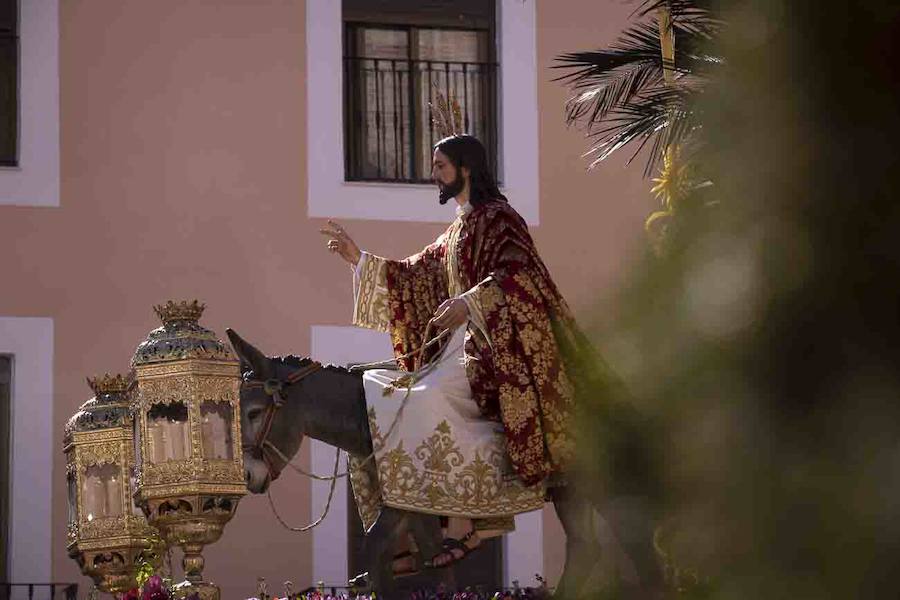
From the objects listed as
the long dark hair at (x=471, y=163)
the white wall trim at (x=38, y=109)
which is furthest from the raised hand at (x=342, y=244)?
the white wall trim at (x=38, y=109)

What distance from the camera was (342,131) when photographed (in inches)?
541

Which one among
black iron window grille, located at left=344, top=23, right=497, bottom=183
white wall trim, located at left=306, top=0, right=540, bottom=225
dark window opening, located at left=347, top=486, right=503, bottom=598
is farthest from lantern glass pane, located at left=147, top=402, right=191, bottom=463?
black iron window grille, located at left=344, top=23, right=497, bottom=183

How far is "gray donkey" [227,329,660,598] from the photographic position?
25.8 feet

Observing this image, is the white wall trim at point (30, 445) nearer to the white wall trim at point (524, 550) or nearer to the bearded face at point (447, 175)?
the white wall trim at point (524, 550)

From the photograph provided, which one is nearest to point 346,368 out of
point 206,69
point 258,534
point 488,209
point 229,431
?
point 488,209

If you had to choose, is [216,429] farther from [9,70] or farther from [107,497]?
[9,70]

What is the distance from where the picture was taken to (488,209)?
27.6 feet

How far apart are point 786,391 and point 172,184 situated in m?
12.3

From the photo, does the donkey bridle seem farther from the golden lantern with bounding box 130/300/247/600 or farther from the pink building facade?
the pink building facade

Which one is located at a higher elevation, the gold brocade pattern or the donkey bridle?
the donkey bridle

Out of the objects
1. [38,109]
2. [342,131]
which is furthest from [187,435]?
[342,131]

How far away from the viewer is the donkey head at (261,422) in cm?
786

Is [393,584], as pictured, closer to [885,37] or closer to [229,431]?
[229,431]

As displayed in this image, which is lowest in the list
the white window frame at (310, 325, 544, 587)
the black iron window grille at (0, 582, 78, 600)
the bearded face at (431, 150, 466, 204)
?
the black iron window grille at (0, 582, 78, 600)
